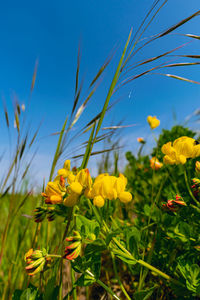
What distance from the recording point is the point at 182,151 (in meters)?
0.79

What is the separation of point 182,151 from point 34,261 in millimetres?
637

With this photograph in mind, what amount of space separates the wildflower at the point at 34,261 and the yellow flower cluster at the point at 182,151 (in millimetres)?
557

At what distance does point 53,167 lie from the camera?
0.89 m

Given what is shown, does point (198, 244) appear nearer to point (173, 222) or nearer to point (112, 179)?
point (173, 222)

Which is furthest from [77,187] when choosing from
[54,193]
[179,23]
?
[179,23]

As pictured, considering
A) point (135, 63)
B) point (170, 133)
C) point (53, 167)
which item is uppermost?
point (170, 133)

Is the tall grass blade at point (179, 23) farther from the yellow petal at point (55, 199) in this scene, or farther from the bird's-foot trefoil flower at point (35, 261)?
the bird's-foot trefoil flower at point (35, 261)

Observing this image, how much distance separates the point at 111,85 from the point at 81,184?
1.19 feet

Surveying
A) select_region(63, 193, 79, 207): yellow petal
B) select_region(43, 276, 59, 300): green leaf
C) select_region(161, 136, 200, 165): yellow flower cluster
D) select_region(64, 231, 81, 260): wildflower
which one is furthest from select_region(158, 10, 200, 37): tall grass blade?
select_region(43, 276, 59, 300): green leaf

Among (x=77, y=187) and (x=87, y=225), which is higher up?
(x=77, y=187)

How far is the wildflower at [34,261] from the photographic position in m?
0.61

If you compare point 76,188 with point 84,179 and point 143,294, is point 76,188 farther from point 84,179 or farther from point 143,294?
point 143,294

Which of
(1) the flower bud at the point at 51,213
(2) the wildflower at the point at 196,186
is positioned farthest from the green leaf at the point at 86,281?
(2) the wildflower at the point at 196,186

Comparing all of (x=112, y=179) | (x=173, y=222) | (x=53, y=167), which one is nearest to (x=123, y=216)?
(x=173, y=222)
